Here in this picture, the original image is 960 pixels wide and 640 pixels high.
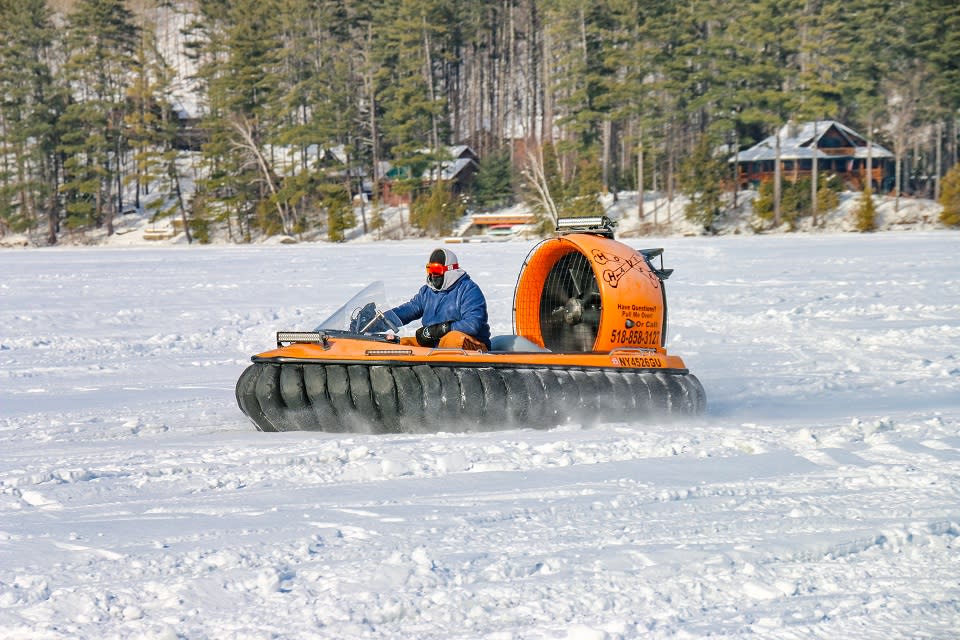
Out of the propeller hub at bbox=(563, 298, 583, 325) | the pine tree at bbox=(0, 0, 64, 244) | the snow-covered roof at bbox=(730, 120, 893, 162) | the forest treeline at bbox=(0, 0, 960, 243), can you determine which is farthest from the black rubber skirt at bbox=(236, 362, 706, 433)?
the pine tree at bbox=(0, 0, 64, 244)

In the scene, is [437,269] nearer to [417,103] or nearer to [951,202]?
[951,202]

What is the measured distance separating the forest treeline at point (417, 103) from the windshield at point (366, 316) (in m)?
30.0

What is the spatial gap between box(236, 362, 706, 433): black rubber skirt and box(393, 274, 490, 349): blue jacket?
20.6 inches

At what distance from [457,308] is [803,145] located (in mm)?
37279

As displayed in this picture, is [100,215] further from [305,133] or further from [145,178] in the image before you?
[305,133]

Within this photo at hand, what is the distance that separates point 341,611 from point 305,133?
1627 inches

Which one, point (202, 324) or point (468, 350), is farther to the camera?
point (202, 324)

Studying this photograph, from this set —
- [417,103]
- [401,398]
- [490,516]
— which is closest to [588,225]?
[401,398]

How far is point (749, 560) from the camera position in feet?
12.8

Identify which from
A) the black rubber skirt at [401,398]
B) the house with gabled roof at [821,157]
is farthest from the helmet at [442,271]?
the house with gabled roof at [821,157]

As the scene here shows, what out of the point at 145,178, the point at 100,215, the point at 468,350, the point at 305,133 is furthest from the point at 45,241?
the point at 468,350

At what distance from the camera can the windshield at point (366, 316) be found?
6.80 metres

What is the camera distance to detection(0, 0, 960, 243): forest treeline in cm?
4003

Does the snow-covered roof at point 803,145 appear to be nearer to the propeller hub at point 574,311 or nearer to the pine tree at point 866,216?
the pine tree at point 866,216
